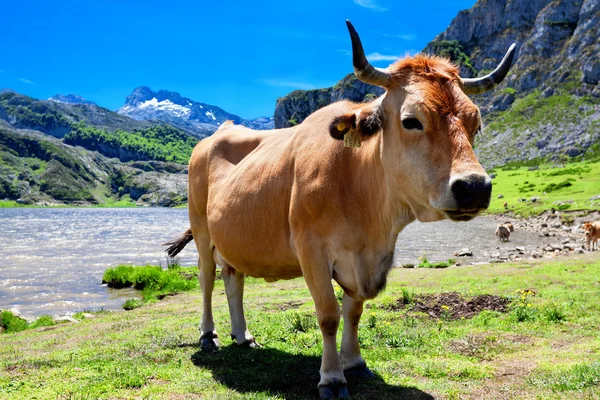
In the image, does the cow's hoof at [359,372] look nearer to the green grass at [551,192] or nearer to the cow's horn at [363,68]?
the cow's horn at [363,68]

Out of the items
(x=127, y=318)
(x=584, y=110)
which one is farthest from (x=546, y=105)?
(x=127, y=318)

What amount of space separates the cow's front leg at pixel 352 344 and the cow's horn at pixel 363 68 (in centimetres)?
296

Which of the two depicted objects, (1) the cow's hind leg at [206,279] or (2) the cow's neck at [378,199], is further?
(1) the cow's hind leg at [206,279]

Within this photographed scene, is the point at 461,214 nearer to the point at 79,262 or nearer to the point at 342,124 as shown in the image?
the point at 342,124

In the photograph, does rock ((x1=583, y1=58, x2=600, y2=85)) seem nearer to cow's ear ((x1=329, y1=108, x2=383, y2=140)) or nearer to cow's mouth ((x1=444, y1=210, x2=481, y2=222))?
cow's ear ((x1=329, y1=108, x2=383, y2=140))

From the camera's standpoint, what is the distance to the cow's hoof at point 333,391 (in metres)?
5.47

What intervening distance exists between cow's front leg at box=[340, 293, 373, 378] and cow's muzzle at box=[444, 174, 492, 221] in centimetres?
269

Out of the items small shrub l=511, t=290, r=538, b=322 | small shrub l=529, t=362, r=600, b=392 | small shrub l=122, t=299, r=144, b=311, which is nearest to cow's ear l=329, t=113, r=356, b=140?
small shrub l=529, t=362, r=600, b=392

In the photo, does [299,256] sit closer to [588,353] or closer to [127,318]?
[588,353]

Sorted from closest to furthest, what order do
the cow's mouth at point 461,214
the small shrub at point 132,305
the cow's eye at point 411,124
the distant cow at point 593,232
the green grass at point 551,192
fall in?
the cow's mouth at point 461,214 → the cow's eye at point 411,124 → the small shrub at point 132,305 → the distant cow at point 593,232 → the green grass at point 551,192

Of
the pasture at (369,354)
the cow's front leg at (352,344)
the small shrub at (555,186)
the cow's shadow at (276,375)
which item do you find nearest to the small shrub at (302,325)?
the pasture at (369,354)

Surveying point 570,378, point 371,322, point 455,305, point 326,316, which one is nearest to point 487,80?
point 326,316

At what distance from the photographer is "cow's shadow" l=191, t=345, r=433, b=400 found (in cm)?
571

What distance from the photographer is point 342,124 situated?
5.40m
